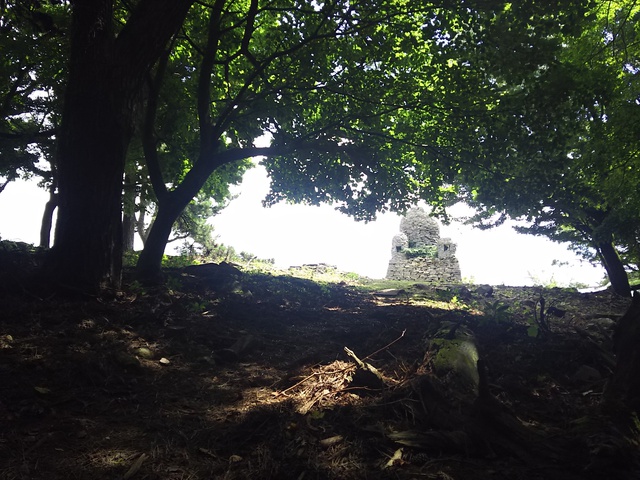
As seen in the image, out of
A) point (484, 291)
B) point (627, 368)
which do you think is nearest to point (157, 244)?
point (627, 368)

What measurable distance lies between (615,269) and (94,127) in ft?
52.6

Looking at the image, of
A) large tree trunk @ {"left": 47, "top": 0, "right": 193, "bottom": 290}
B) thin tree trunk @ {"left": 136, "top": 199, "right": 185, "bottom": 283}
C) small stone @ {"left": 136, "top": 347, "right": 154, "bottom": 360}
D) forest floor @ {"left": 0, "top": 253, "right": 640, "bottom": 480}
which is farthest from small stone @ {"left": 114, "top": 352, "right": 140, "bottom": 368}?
thin tree trunk @ {"left": 136, "top": 199, "right": 185, "bottom": 283}

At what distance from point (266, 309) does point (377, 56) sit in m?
6.27

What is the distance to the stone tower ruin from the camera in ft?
71.7

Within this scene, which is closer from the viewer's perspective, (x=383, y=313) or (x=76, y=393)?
(x=76, y=393)

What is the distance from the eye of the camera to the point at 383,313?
6930 millimetres

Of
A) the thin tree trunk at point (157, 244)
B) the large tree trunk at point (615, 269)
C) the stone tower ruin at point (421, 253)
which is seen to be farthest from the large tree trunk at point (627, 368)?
the stone tower ruin at point (421, 253)

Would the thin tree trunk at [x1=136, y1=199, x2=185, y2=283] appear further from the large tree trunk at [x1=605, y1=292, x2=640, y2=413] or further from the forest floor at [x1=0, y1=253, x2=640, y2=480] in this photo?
the large tree trunk at [x1=605, y1=292, x2=640, y2=413]

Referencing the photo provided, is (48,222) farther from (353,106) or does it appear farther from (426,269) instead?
(426,269)

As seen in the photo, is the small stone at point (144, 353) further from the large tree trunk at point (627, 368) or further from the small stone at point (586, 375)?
the small stone at point (586, 375)

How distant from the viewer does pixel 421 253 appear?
2292 cm

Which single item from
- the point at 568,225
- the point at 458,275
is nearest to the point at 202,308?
the point at 568,225

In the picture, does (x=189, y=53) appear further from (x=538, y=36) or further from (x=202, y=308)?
(x=538, y=36)

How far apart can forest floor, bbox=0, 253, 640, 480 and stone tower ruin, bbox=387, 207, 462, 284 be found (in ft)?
53.3
